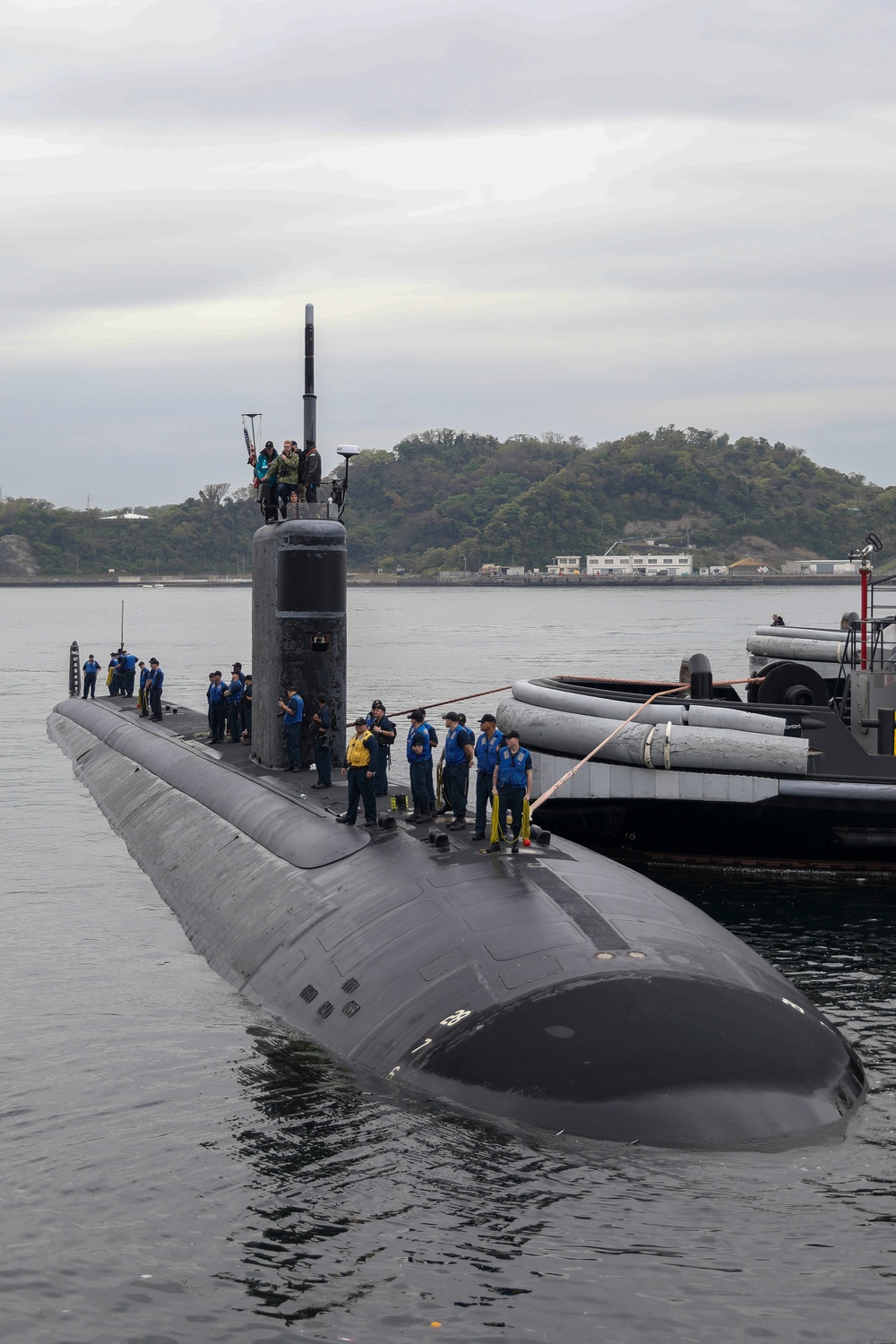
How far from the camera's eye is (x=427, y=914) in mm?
12898

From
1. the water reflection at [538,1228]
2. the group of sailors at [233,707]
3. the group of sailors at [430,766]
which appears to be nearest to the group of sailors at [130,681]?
the group of sailors at [233,707]

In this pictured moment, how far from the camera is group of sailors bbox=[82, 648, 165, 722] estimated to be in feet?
107

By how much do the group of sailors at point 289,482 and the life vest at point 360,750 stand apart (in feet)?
18.5

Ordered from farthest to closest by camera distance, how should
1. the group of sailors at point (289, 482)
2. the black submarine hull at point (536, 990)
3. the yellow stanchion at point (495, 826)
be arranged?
the group of sailors at point (289, 482)
the yellow stanchion at point (495, 826)
the black submarine hull at point (536, 990)

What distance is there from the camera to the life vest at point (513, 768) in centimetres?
1429

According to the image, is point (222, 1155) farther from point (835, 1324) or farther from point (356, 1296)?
point (835, 1324)

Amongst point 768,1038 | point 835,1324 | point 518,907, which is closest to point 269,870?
point 518,907

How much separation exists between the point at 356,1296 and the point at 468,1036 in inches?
95.1

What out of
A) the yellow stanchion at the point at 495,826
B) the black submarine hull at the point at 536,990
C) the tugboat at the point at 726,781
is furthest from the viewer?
the tugboat at the point at 726,781

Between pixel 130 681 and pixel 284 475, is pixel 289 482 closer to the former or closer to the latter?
pixel 284 475

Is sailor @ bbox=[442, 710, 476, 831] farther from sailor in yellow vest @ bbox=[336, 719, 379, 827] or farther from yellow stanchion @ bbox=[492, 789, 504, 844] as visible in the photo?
yellow stanchion @ bbox=[492, 789, 504, 844]

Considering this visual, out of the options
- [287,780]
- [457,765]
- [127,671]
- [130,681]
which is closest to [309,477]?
[287,780]

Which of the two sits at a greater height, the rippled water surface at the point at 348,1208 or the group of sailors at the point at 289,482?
the group of sailors at the point at 289,482

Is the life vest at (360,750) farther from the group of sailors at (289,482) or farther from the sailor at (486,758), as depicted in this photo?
the group of sailors at (289,482)
